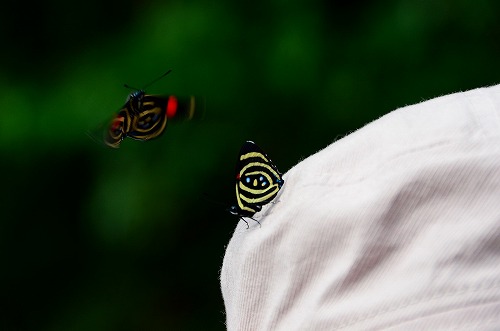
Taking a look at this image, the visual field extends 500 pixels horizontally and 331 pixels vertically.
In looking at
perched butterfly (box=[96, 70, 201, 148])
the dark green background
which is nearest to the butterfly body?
perched butterfly (box=[96, 70, 201, 148])

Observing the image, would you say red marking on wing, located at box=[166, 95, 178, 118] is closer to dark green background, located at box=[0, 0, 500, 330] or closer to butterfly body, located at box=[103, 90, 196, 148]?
butterfly body, located at box=[103, 90, 196, 148]

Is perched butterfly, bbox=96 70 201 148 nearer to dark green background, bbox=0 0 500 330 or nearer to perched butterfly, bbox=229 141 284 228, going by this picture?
perched butterfly, bbox=229 141 284 228

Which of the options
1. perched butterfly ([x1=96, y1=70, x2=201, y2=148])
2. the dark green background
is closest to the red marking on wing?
perched butterfly ([x1=96, y1=70, x2=201, y2=148])

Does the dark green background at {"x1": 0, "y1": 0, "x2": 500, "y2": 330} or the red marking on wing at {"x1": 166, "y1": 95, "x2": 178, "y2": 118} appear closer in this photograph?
the red marking on wing at {"x1": 166, "y1": 95, "x2": 178, "y2": 118}

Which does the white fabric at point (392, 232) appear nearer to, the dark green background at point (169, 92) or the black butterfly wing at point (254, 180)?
the black butterfly wing at point (254, 180)

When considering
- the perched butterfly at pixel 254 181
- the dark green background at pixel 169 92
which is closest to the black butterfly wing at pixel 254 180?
the perched butterfly at pixel 254 181

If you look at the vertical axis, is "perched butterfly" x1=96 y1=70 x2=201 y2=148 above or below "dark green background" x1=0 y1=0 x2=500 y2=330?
below

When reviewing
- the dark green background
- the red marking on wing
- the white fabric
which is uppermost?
the dark green background

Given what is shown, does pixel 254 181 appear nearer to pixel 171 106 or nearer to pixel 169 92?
pixel 171 106
